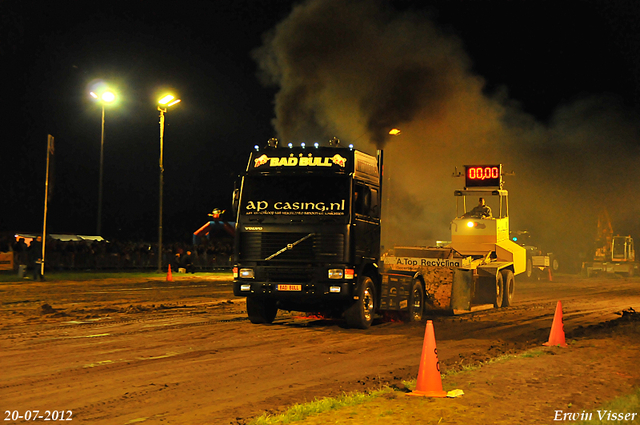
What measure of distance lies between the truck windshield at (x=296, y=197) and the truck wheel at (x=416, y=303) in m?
3.24

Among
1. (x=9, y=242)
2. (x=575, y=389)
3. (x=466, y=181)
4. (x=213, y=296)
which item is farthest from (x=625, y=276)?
(x=575, y=389)

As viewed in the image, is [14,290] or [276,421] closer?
[276,421]

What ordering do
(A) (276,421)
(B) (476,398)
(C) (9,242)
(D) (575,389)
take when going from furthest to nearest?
(C) (9,242) < (D) (575,389) < (B) (476,398) < (A) (276,421)

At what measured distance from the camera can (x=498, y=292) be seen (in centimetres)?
1923

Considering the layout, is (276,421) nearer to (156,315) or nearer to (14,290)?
(156,315)

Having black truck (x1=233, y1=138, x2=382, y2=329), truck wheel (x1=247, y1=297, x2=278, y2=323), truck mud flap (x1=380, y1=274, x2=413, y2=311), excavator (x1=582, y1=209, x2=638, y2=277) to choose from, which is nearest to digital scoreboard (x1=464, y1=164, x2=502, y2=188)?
truck mud flap (x1=380, y1=274, x2=413, y2=311)

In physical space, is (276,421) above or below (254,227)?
below

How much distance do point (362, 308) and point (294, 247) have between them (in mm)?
1861

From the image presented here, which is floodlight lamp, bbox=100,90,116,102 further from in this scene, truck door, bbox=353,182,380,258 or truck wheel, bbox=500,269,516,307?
truck door, bbox=353,182,380,258

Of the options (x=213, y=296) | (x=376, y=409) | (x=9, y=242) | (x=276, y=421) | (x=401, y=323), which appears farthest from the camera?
(x=9, y=242)

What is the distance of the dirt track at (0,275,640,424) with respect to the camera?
7.00m

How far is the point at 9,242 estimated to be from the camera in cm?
3397

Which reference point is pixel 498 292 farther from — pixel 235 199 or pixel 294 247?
pixel 235 199

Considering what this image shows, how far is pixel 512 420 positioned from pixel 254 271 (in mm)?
7558
